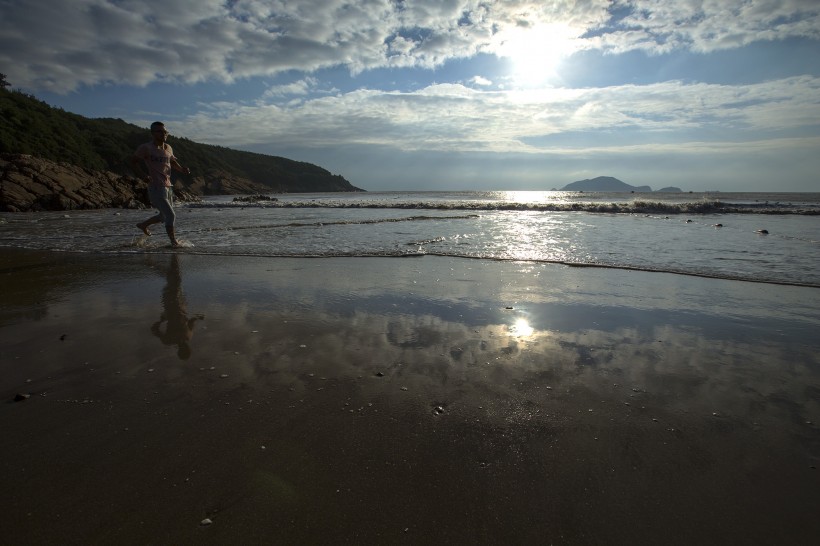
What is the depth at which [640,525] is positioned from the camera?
1.57 metres

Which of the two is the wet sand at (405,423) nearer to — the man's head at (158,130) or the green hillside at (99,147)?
the man's head at (158,130)

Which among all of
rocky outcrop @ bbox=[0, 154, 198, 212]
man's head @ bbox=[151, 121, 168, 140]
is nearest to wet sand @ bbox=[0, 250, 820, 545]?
man's head @ bbox=[151, 121, 168, 140]

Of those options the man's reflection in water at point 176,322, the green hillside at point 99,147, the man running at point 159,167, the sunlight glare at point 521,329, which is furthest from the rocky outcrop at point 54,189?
the sunlight glare at point 521,329

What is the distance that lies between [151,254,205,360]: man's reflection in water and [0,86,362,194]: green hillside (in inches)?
332

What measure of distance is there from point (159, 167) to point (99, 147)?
56411 mm

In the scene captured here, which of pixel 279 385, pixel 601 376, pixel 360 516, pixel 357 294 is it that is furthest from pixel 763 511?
pixel 357 294

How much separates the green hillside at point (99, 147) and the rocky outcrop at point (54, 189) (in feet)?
8.54

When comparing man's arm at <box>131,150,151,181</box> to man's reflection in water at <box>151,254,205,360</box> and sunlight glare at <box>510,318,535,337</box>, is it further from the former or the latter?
sunlight glare at <box>510,318,535,337</box>

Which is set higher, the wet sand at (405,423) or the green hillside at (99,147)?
the green hillside at (99,147)

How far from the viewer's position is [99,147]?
51.6 m

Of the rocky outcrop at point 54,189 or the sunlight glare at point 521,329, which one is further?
the rocky outcrop at point 54,189

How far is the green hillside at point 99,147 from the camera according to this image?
32.3 m

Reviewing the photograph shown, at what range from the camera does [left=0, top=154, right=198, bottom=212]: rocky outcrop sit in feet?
63.0

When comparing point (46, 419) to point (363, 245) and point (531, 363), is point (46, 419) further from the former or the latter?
point (363, 245)
